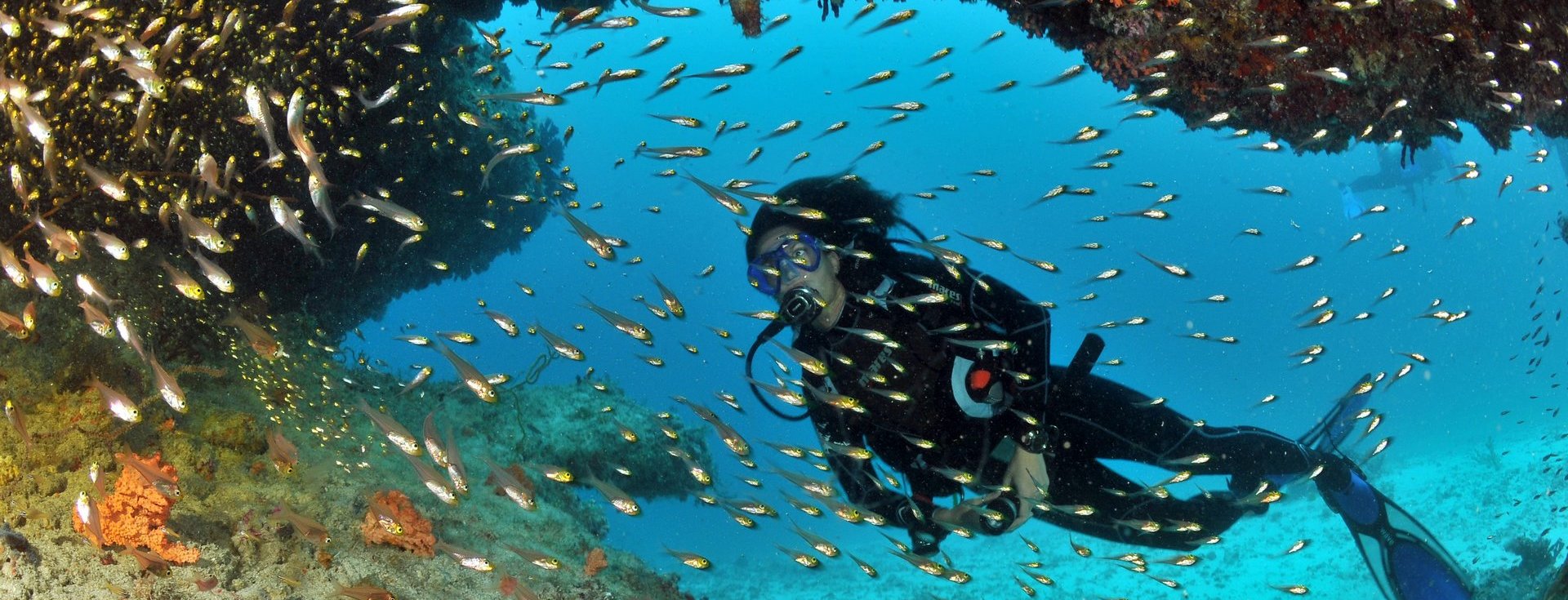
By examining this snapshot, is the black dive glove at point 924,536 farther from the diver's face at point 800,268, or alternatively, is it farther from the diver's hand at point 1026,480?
the diver's face at point 800,268

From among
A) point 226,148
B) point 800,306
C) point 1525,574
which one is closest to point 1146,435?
point 800,306

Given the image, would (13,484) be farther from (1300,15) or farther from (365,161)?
(1300,15)

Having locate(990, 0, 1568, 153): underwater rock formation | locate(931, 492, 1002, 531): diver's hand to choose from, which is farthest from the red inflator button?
locate(990, 0, 1568, 153): underwater rock formation

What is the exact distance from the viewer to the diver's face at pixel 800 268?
573 cm

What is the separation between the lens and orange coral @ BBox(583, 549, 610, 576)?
22.4ft

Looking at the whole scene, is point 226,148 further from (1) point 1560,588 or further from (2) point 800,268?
(1) point 1560,588

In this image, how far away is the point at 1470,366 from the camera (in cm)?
6438

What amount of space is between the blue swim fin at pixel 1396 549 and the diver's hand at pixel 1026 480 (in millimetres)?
4286

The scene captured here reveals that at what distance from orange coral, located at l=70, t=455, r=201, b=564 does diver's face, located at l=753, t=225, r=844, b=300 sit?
14.7 ft

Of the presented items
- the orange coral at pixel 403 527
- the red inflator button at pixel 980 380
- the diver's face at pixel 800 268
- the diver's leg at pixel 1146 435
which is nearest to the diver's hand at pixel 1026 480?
the red inflator button at pixel 980 380

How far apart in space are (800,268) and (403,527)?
12.8ft

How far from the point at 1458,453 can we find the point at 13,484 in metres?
39.6

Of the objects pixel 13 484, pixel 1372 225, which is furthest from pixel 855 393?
pixel 1372 225

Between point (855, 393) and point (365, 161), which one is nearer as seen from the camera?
point (855, 393)
